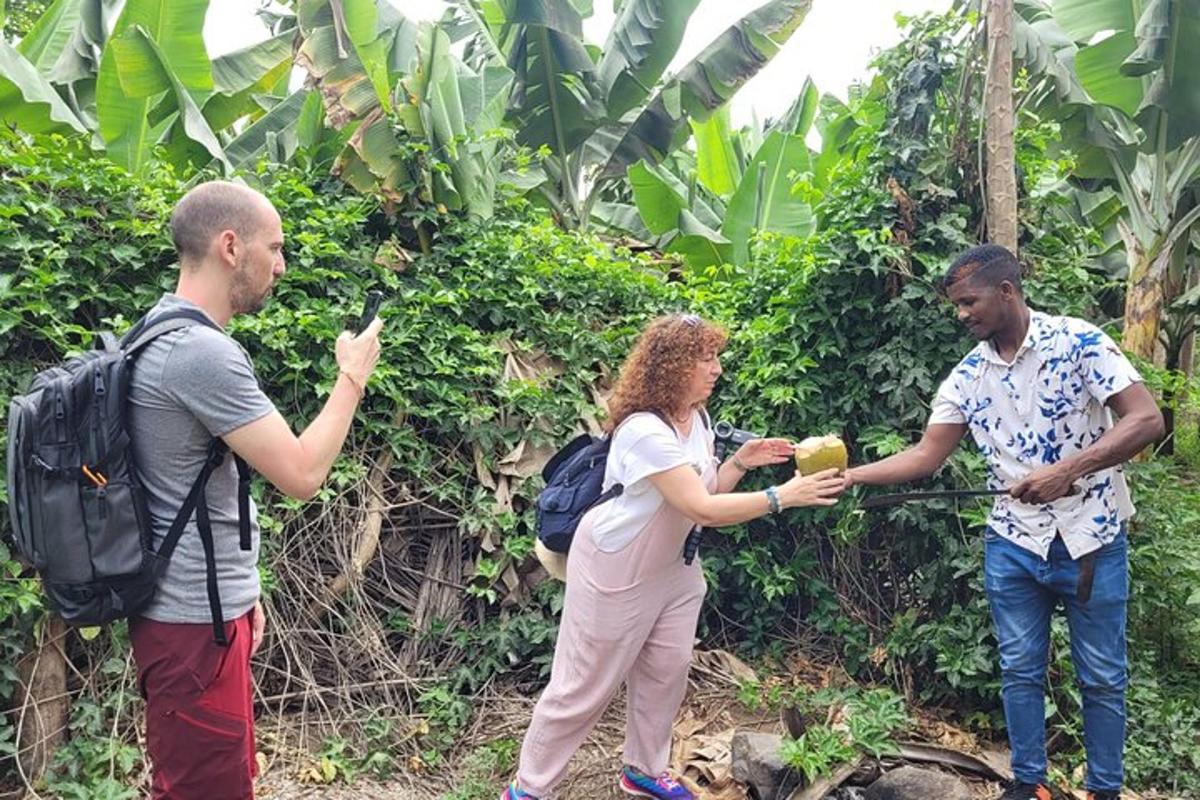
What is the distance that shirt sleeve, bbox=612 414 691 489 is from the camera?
3.07 metres

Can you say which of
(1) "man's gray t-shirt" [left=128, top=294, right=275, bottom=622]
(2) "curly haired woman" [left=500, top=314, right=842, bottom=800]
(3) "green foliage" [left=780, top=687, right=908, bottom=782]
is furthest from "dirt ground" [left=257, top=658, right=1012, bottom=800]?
(1) "man's gray t-shirt" [left=128, top=294, right=275, bottom=622]

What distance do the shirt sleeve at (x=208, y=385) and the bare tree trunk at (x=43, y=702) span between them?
2.29m

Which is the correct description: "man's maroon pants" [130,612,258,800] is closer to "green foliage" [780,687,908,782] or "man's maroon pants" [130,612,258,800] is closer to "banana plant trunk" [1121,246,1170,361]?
"green foliage" [780,687,908,782]

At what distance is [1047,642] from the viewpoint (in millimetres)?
3217

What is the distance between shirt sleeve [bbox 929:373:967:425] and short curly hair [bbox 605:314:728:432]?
0.89 m

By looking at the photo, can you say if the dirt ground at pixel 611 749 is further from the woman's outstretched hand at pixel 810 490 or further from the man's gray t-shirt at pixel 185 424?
the man's gray t-shirt at pixel 185 424

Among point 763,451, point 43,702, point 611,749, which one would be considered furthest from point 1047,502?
point 43,702

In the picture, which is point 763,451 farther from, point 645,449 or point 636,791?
point 636,791

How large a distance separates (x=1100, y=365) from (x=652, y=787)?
2261mm

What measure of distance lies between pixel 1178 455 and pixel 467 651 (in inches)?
261

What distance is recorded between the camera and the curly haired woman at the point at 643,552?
318 centimetres

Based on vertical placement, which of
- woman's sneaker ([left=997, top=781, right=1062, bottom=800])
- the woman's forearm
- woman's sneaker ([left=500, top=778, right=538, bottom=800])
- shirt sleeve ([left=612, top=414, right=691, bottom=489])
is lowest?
woman's sneaker ([left=997, top=781, right=1062, bottom=800])

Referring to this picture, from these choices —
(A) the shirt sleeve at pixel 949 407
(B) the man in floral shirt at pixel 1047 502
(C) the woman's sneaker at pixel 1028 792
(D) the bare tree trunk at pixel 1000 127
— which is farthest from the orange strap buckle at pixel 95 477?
(D) the bare tree trunk at pixel 1000 127

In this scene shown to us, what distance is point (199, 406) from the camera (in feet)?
6.72
